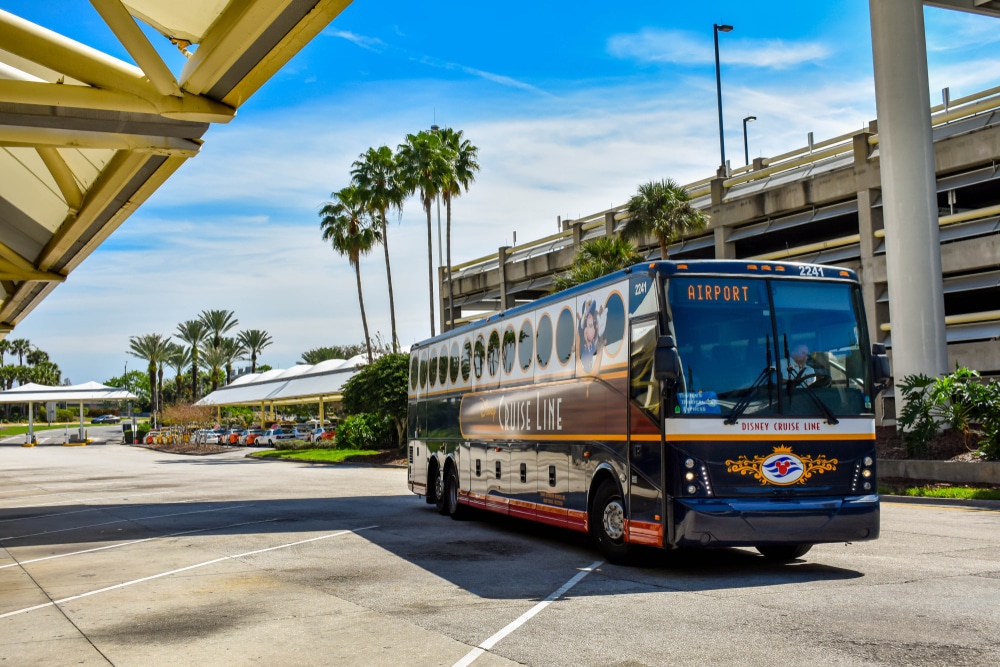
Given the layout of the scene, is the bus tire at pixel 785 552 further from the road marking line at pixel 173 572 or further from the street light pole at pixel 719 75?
the street light pole at pixel 719 75

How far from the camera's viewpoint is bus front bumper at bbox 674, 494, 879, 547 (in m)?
10.8

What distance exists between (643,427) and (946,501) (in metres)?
12.1

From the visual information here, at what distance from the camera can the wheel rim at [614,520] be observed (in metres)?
12.1

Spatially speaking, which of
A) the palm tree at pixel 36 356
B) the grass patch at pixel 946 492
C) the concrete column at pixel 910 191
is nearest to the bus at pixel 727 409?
the grass patch at pixel 946 492

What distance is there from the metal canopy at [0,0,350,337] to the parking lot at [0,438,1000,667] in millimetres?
5434

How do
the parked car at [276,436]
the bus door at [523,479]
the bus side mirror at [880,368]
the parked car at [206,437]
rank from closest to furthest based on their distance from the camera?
the bus side mirror at [880,368] < the bus door at [523,479] < the parked car at [276,436] < the parked car at [206,437]

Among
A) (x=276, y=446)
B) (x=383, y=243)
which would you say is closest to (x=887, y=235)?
(x=383, y=243)

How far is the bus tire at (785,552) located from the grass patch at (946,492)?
9388 millimetres

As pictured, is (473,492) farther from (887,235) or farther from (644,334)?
(887,235)

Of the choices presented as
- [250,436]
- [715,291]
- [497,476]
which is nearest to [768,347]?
[715,291]

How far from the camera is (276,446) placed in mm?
67438

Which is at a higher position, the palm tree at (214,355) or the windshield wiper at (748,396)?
the palm tree at (214,355)

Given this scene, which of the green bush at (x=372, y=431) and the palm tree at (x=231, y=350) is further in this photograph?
the palm tree at (x=231, y=350)

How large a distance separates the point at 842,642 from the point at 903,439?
20.3m
